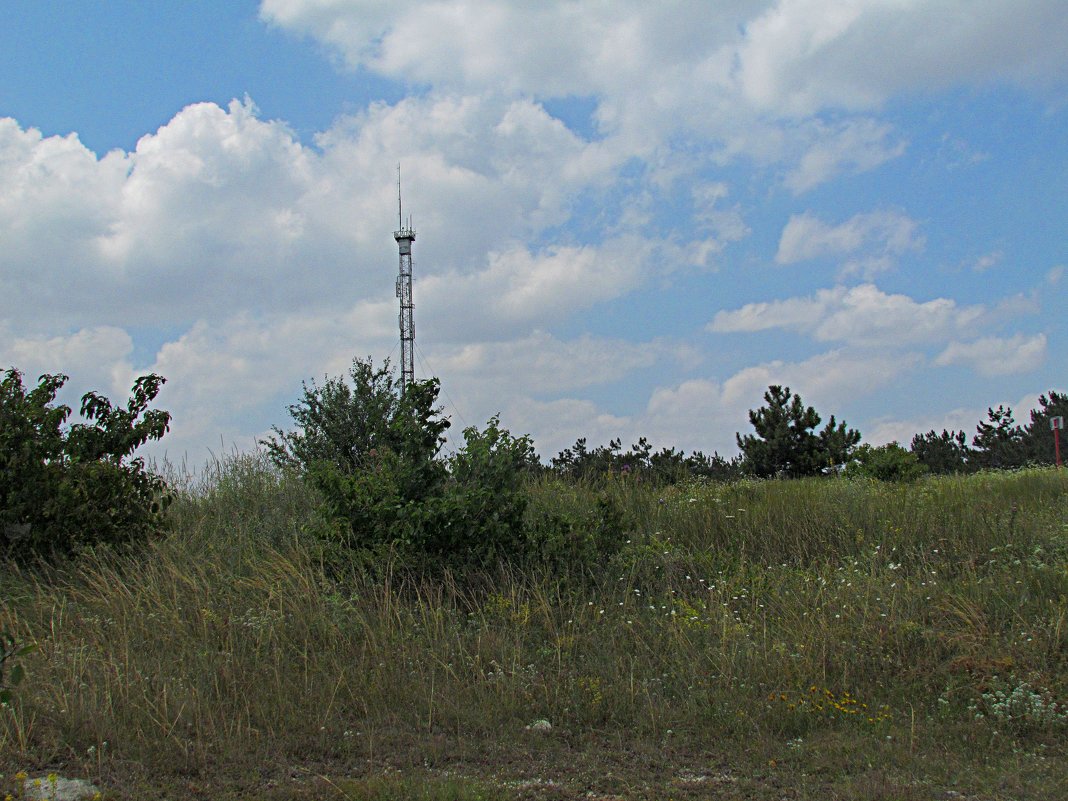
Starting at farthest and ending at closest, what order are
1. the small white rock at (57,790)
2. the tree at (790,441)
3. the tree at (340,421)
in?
1. the tree at (790,441)
2. the tree at (340,421)
3. the small white rock at (57,790)

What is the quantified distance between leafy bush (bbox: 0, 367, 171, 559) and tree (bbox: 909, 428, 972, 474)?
25.0 metres

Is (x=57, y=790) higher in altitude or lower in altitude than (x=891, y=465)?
lower

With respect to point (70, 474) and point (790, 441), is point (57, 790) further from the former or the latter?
point (790, 441)

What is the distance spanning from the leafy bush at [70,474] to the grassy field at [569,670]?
39cm

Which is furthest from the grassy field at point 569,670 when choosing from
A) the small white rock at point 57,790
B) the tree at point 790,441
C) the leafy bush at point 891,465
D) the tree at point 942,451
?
the tree at point 942,451

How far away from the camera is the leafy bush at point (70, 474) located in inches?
362

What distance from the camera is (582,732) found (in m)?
5.48

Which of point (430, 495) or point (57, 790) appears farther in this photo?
point (430, 495)

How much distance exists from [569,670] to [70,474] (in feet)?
20.3

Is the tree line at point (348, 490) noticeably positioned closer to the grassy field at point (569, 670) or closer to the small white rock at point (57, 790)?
the grassy field at point (569, 670)

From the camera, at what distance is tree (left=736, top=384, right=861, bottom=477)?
73.5 feet

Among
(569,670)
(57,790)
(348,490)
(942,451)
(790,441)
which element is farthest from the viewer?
(942,451)

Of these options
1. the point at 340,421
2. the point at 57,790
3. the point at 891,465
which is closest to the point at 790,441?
the point at 891,465

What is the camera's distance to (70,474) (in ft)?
30.9
